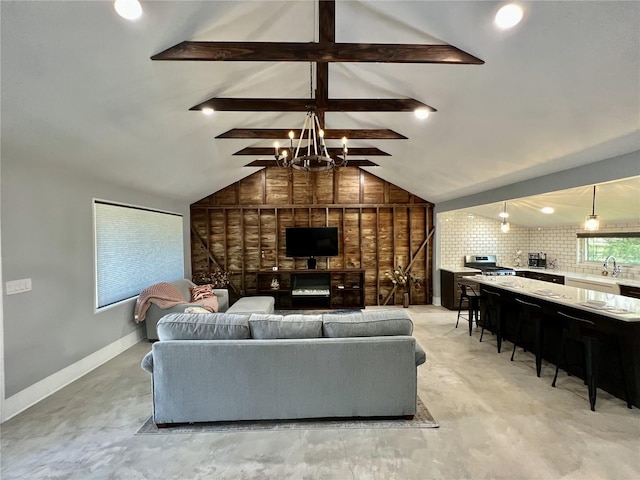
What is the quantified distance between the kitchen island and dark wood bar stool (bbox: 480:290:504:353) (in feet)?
0.34

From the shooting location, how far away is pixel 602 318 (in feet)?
10.0

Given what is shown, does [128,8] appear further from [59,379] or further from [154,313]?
[154,313]

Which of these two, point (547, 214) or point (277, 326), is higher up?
point (547, 214)

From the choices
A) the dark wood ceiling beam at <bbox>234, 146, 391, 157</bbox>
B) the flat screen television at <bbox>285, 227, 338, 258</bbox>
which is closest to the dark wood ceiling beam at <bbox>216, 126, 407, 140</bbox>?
the dark wood ceiling beam at <bbox>234, 146, 391, 157</bbox>

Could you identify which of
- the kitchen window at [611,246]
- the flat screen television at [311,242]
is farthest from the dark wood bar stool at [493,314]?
the flat screen television at [311,242]

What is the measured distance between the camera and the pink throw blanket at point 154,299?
4.43m

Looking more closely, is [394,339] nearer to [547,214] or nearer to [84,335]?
[84,335]

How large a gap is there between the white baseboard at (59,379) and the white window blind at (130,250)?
2.00 ft

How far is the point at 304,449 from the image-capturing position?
7.29ft

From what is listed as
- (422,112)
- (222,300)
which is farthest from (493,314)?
(222,300)

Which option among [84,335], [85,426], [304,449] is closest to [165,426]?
[85,426]

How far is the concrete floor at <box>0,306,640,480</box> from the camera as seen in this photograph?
201 centimetres

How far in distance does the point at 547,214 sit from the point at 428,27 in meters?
4.83

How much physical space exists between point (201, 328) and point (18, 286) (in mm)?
1821
